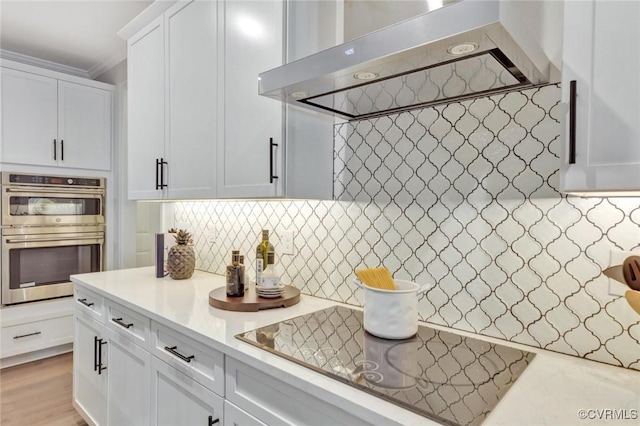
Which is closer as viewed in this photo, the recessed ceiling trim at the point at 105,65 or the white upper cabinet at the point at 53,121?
the white upper cabinet at the point at 53,121

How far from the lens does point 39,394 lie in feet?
8.58

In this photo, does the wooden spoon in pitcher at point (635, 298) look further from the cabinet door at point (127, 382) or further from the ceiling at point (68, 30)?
the ceiling at point (68, 30)

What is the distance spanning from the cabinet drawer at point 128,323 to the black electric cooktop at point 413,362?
0.61 metres

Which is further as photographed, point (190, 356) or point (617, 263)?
point (190, 356)

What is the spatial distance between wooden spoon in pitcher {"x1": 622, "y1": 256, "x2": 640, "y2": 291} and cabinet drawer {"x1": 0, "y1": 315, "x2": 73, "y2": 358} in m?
3.77

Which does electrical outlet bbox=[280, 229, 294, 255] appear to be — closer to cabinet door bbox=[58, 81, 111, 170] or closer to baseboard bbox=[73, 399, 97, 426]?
baseboard bbox=[73, 399, 97, 426]

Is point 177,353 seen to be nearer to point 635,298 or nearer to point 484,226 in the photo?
point 484,226

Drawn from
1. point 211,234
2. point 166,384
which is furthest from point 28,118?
point 166,384

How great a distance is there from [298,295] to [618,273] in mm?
1130

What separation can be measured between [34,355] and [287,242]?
2818 millimetres

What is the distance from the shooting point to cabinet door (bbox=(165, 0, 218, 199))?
1.75 metres

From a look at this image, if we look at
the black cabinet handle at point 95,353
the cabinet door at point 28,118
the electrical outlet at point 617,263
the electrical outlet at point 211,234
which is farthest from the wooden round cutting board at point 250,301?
the cabinet door at point 28,118

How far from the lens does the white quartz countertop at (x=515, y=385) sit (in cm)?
78

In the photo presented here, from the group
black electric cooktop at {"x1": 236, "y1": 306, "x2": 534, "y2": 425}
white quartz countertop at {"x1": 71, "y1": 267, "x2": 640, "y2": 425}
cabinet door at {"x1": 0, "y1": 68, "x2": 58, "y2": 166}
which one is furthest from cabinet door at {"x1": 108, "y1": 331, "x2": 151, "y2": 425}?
cabinet door at {"x1": 0, "y1": 68, "x2": 58, "y2": 166}
